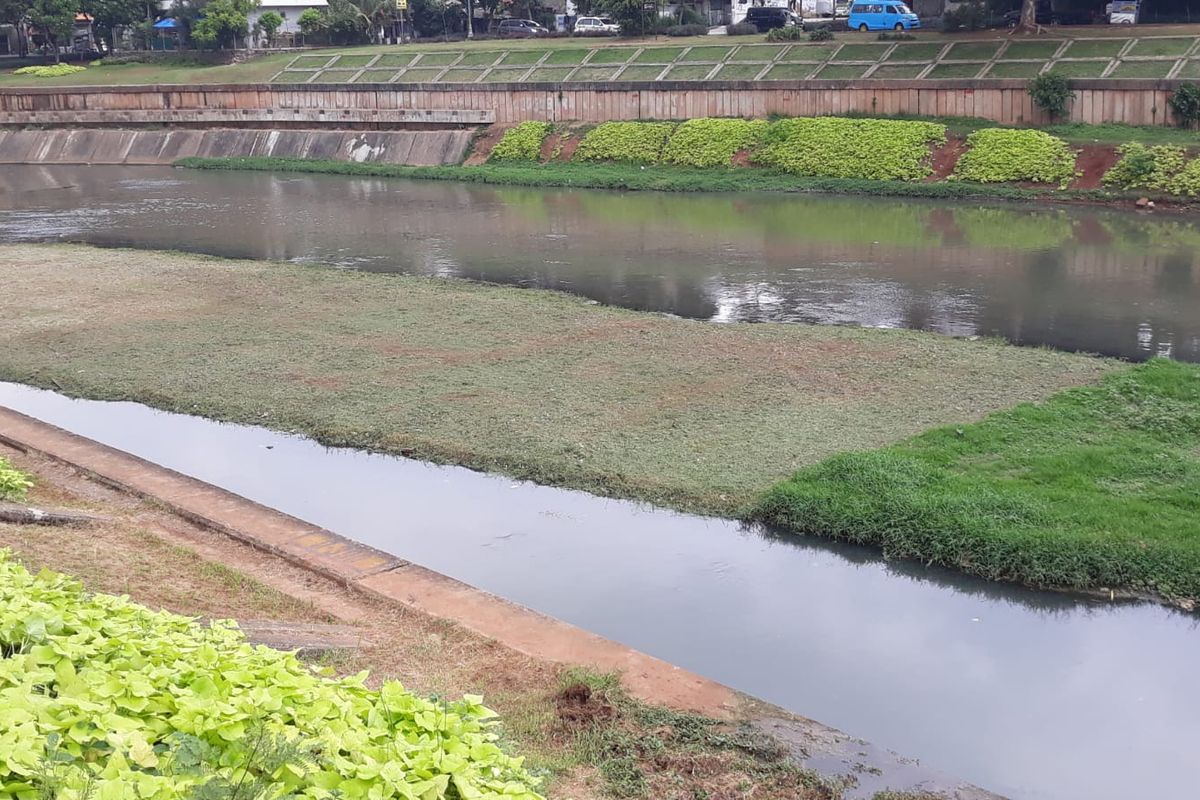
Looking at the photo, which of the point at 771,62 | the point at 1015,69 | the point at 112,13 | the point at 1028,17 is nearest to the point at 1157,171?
the point at 1015,69

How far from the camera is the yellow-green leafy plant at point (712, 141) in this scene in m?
34.3

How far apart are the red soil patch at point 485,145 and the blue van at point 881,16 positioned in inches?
534

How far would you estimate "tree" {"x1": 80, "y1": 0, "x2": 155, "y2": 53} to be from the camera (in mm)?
58625

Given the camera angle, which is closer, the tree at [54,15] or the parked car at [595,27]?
the parked car at [595,27]

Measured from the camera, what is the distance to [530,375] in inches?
537

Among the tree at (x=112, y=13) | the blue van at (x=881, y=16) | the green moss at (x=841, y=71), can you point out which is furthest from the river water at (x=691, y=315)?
the tree at (x=112, y=13)

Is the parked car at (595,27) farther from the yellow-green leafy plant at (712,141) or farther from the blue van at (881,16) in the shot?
the yellow-green leafy plant at (712,141)

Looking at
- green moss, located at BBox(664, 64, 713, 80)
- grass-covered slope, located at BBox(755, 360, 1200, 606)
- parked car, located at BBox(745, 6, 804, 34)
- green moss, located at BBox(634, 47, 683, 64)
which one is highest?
parked car, located at BBox(745, 6, 804, 34)

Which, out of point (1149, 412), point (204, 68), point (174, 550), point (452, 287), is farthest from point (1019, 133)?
point (204, 68)

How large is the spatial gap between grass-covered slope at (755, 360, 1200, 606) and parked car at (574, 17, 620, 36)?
40.9 metres

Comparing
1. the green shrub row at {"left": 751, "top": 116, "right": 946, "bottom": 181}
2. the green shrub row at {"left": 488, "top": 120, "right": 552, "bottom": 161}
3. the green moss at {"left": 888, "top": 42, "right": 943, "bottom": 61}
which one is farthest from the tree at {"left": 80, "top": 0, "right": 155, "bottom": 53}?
the green moss at {"left": 888, "top": 42, "right": 943, "bottom": 61}

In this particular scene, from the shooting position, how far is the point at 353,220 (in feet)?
92.5

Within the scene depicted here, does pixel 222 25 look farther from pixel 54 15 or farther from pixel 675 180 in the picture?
pixel 675 180

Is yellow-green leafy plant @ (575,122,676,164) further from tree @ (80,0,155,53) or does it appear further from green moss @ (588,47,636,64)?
tree @ (80,0,155,53)
